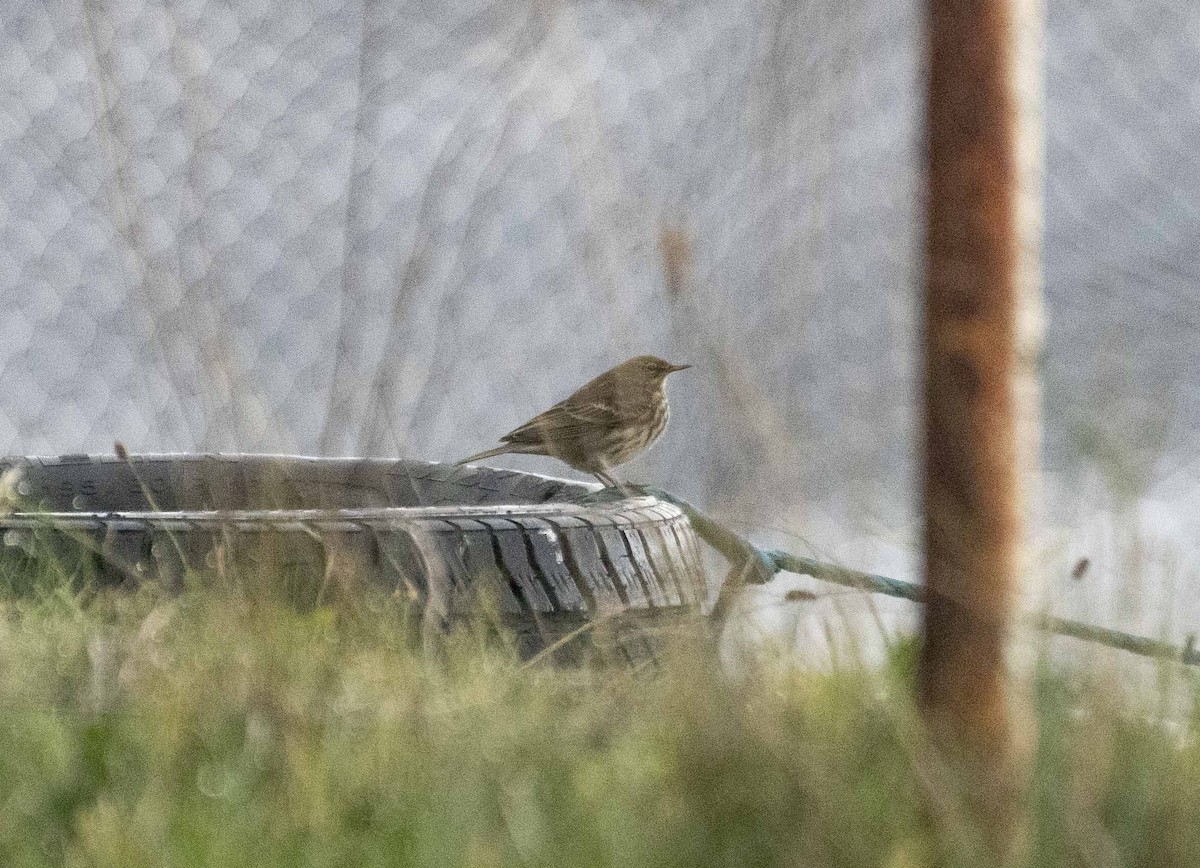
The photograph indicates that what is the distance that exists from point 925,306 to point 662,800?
0.68 meters

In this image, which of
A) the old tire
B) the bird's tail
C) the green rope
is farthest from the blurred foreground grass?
the bird's tail

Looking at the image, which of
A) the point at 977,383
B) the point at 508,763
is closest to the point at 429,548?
the point at 508,763

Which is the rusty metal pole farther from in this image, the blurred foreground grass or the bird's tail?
the bird's tail

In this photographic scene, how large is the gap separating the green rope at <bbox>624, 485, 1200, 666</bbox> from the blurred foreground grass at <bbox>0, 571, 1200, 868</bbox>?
0.16 feet

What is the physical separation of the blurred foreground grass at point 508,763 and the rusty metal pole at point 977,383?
0.28 ft

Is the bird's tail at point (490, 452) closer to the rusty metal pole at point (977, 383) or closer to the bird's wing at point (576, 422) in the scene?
the bird's wing at point (576, 422)

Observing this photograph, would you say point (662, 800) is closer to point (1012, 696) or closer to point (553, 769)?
point (553, 769)

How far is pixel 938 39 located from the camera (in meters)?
1.88

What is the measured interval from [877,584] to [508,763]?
0.54 m

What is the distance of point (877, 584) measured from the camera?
204 cm

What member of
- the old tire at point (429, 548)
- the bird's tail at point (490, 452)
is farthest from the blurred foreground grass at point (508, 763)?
the bird's tail at point (490, 452)

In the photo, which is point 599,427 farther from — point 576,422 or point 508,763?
point 508,763

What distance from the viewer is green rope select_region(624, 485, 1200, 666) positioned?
181 centimetres

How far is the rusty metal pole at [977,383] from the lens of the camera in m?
1.82
